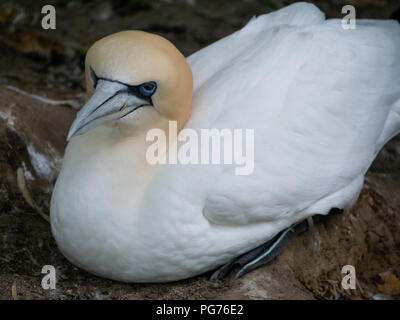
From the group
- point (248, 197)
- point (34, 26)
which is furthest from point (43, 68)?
point (248, 197)

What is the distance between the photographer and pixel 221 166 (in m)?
3.40

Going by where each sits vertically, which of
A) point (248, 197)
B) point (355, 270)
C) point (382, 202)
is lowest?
point (355, 270)

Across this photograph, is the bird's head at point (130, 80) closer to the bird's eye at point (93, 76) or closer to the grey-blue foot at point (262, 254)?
the bird's eye at point (93, 76)

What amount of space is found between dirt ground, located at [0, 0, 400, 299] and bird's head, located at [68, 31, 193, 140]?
1.09 metres

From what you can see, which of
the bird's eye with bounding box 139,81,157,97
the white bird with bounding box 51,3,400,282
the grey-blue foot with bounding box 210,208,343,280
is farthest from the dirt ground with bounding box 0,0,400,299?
the bird's eye with bounding box 139,81,157,97

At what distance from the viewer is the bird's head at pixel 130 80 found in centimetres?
313

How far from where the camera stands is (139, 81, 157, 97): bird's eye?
3.21m

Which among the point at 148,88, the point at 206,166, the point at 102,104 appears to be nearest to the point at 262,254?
the point at 206,166

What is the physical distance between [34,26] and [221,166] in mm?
4358

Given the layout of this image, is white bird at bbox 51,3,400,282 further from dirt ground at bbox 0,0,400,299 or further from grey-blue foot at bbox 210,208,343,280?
dirt ground at bbox 0,0,400,299

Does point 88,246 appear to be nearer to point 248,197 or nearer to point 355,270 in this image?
point 248,197
